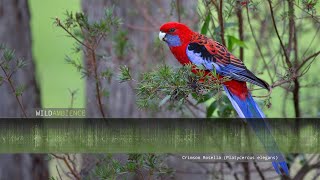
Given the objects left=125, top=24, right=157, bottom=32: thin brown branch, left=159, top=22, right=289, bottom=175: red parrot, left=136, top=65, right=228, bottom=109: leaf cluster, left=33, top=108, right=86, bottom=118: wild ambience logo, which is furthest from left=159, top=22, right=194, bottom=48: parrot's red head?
left=125, top=24, right=157, bottom=32: thin brown branch

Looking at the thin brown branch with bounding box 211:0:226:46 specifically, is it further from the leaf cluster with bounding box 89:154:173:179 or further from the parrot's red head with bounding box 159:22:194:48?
the leaf cluster with bounding box 89:154:173:179

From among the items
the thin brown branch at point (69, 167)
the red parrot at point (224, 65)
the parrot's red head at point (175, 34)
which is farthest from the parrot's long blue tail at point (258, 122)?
the thin brown branch at point (69, 167)

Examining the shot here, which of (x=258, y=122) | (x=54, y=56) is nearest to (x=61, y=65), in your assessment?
(x=54, y=56)

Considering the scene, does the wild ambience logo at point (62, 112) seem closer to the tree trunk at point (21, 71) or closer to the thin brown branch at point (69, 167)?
the thin brown branch at point (69, 167)

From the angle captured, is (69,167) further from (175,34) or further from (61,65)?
(175,34)

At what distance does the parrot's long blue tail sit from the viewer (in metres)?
1.00

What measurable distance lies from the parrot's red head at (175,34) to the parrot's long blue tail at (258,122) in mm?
105

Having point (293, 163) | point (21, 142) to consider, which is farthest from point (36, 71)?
point (293, 163)

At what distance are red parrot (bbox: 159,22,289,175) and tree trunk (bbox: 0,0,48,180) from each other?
0.46 meters

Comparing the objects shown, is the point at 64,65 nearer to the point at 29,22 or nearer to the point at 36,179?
the point at 29,22

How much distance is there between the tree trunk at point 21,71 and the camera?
1395mm

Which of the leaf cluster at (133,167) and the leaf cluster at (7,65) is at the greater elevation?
the leaf cluster at (7,65)

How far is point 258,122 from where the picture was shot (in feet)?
3.37

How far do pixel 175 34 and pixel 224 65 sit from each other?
96 millimetres
